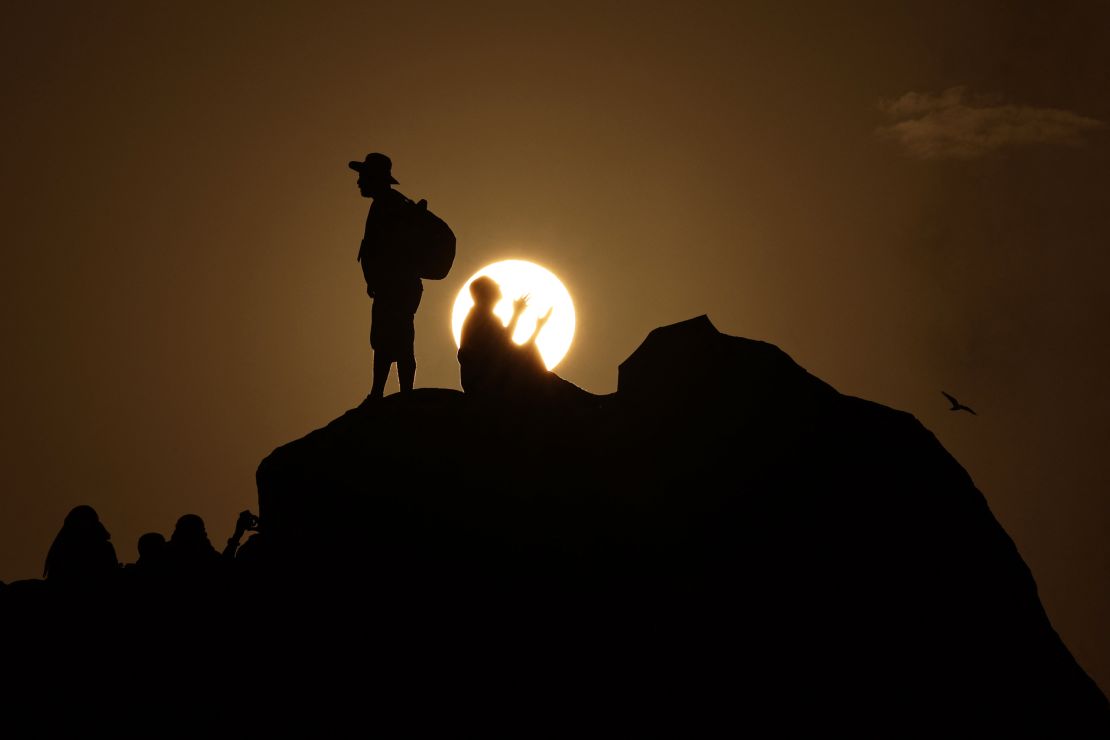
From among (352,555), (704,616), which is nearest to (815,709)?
(704,616)

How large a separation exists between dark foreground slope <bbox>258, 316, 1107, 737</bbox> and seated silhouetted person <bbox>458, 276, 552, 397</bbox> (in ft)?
1.84

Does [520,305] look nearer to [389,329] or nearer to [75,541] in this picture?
[389,329]

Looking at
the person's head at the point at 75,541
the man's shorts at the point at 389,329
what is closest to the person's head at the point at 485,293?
the man's shorts at the point at 389,329

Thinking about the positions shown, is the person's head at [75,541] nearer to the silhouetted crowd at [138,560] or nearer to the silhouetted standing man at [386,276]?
the silhouetted crowd at [138,560]

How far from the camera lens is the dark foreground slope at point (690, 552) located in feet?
38.5

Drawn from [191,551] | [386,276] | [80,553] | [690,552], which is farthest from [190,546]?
[690,552]

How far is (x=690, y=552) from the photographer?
1227 centimetres

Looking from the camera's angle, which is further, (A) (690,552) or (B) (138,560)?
(B) (138,560)

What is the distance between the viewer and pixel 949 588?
1260 cm

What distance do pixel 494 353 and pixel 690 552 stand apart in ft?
13.8

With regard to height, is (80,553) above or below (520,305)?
below

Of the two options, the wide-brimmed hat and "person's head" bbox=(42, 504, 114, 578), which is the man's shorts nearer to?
the wide-brimmed hat

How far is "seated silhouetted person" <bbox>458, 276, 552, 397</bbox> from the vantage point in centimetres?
1429

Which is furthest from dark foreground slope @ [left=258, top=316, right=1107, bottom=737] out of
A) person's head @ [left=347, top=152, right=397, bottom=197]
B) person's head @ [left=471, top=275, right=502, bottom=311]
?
person's head @ [left=347, top=152, right=397, bottom=197]
